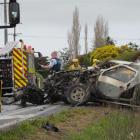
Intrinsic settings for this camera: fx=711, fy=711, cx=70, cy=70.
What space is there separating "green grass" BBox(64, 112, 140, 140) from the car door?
264 inches

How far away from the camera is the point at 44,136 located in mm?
13062

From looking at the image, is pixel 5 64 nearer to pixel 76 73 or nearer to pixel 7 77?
pixel 7 77

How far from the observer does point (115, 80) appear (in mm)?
21438

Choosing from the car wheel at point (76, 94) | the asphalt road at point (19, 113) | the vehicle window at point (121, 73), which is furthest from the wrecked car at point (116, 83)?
the asphalt road at point (19, 113)

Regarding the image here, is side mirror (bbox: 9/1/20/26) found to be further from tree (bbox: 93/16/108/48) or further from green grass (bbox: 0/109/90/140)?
tree (bbox: 93/16/108/48)

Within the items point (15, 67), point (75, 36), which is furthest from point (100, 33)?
point (15, 67)

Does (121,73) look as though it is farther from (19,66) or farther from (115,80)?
(19,66)

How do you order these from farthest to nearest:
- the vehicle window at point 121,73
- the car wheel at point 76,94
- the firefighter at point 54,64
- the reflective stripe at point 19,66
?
the reflective stripe at point 19,66, the firefighter at point 54,64, the car wheel at point 76,94, the vehicle window at point 121,73

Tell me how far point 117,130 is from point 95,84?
32.6 feet

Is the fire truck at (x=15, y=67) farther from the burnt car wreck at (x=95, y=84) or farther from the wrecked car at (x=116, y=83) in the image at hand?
the wrecked car at (x=116, y=83)

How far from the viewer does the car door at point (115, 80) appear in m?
21.0

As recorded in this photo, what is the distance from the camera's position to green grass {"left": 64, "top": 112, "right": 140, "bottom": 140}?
1159 cm

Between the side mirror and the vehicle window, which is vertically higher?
the side mirror

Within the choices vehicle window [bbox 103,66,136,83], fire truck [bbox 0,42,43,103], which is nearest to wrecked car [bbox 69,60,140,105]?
vehicle window [bbox 103,66,136,83]
